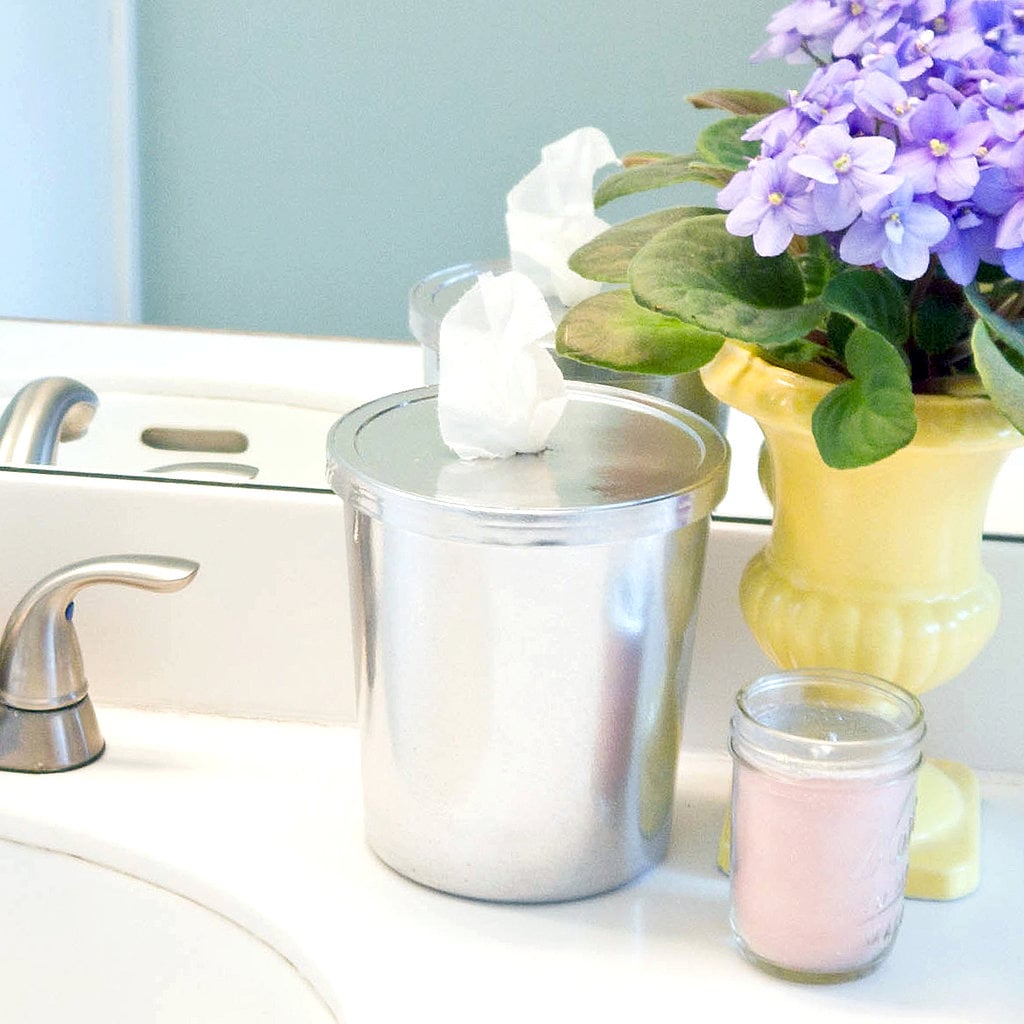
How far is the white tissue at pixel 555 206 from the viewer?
615 mm

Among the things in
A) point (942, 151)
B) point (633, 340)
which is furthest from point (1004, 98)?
point (633, 340)

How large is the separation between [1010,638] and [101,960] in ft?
1.30

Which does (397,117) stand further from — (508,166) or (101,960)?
(101,960)

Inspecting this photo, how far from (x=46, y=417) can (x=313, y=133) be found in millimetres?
186

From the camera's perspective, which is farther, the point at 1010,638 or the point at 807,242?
the point at 1010,638

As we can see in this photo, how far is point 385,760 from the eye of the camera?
537mm

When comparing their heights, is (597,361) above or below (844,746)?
above

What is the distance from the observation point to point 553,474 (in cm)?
51

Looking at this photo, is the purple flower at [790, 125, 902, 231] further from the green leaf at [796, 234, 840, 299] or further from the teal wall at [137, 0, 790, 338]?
the teal wall at [137, 0, 790, 338]

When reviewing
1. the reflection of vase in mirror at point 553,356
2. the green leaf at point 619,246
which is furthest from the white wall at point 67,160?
the green leaf at point 619,246

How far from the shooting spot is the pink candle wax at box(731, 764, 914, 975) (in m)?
0.48

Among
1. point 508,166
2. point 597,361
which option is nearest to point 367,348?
point 508,166

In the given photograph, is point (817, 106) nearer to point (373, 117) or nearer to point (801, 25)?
point (801, 25)

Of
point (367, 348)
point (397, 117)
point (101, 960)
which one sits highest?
point (397, 117)
